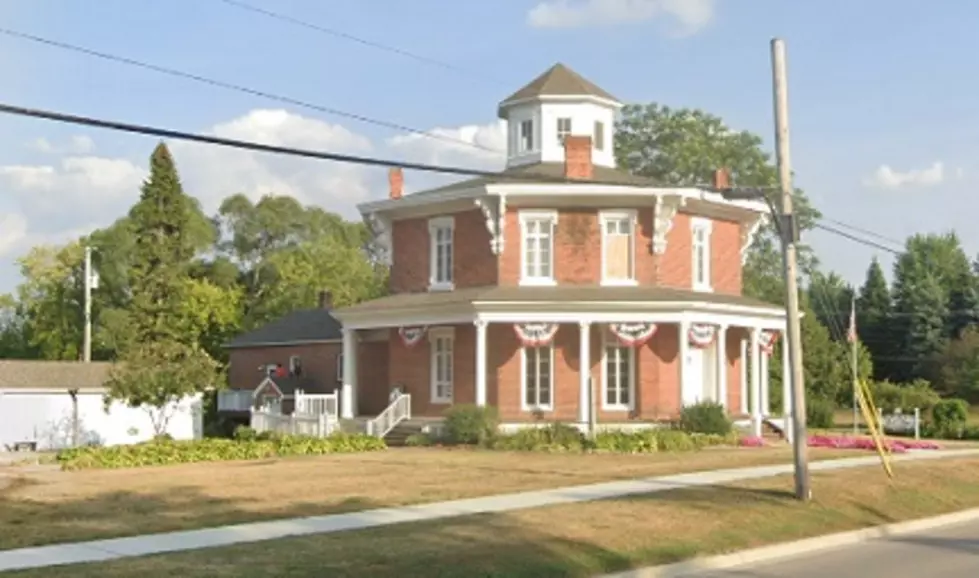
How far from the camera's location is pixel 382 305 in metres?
39.7

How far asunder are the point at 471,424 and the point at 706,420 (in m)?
6.60

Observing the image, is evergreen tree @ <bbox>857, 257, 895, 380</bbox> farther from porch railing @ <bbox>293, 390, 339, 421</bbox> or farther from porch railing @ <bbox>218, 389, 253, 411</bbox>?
porch railing @ <bbox>293, 390, 339, 421</bbox>

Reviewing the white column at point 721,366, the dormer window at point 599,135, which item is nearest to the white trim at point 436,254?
the dormer window at point 599,135

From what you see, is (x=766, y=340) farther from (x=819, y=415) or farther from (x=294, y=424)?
(x=294, y=424)

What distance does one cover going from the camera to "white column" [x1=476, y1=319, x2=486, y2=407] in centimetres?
3594

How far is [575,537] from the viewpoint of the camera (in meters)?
15.5

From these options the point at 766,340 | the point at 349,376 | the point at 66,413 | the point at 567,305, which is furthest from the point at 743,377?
the point at 66,413

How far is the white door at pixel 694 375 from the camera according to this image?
37.6 metres

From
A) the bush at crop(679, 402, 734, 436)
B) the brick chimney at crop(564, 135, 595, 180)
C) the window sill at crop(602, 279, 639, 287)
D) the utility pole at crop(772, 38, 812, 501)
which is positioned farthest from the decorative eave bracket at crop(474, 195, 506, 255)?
the utility pole at crop(772, 38, 812, 501)

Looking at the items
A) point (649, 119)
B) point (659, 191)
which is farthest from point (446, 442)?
point (649, 119)

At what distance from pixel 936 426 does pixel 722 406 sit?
51.3 feet

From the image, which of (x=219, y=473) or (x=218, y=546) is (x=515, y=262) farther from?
(x=218, y=546)

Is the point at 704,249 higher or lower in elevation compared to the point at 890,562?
higher

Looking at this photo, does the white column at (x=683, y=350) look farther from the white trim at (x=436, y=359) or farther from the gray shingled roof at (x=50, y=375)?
the gray shingled roof at (x=50, y=375)
